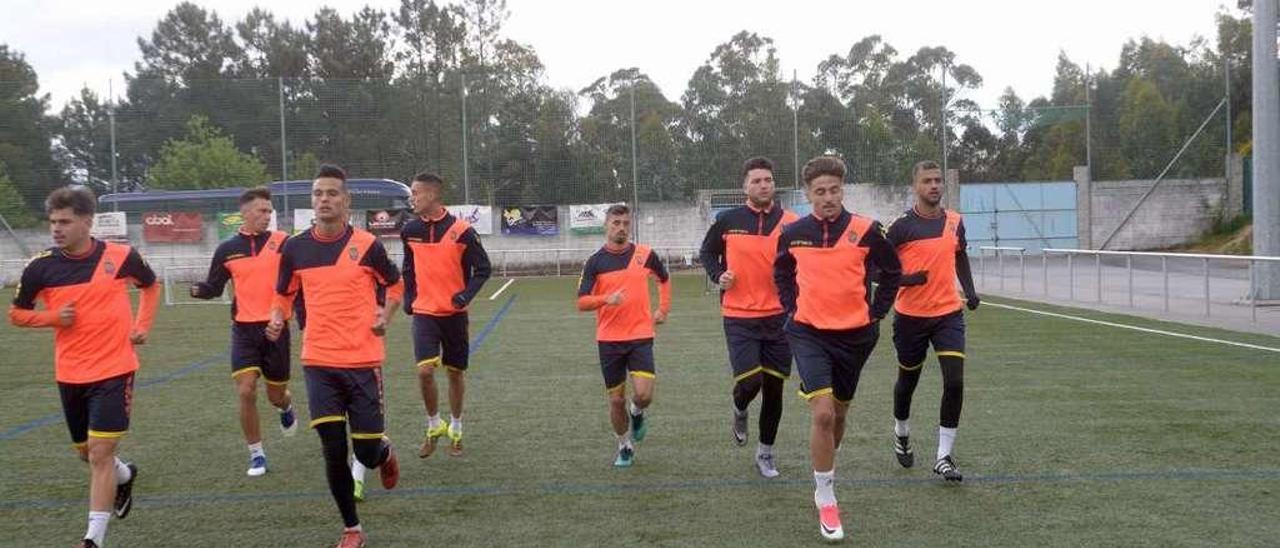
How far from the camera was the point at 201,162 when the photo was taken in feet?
109

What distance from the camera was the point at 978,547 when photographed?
4.84 metres

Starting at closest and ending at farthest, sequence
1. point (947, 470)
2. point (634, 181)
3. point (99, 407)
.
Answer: point (99, 407) → point (947, 470) → point (634, 181)

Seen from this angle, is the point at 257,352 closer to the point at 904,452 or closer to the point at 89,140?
the point at 904,452

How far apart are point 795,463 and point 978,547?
191cm

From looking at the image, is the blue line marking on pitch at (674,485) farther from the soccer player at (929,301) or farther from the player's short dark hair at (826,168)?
the player's short dark hair at (826,168)

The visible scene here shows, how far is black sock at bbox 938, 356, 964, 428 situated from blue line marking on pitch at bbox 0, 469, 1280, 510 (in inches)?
13.8

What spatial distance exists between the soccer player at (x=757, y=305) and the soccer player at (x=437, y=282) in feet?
5.60

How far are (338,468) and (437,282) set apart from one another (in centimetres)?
241

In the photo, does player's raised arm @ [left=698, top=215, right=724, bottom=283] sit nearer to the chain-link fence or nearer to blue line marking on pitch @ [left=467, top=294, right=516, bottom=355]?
blue line marking on pitch @ [left=467, top=294, right=516, bottom=355]

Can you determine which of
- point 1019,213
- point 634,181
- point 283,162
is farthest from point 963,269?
point 1019,213

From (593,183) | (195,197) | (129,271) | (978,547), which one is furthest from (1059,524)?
(195,197)

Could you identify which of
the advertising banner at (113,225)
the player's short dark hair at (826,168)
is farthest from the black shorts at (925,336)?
the advertising banner at (113,225)

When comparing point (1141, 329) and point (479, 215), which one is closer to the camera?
point (1141, 329)

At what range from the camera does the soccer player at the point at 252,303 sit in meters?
6.73
